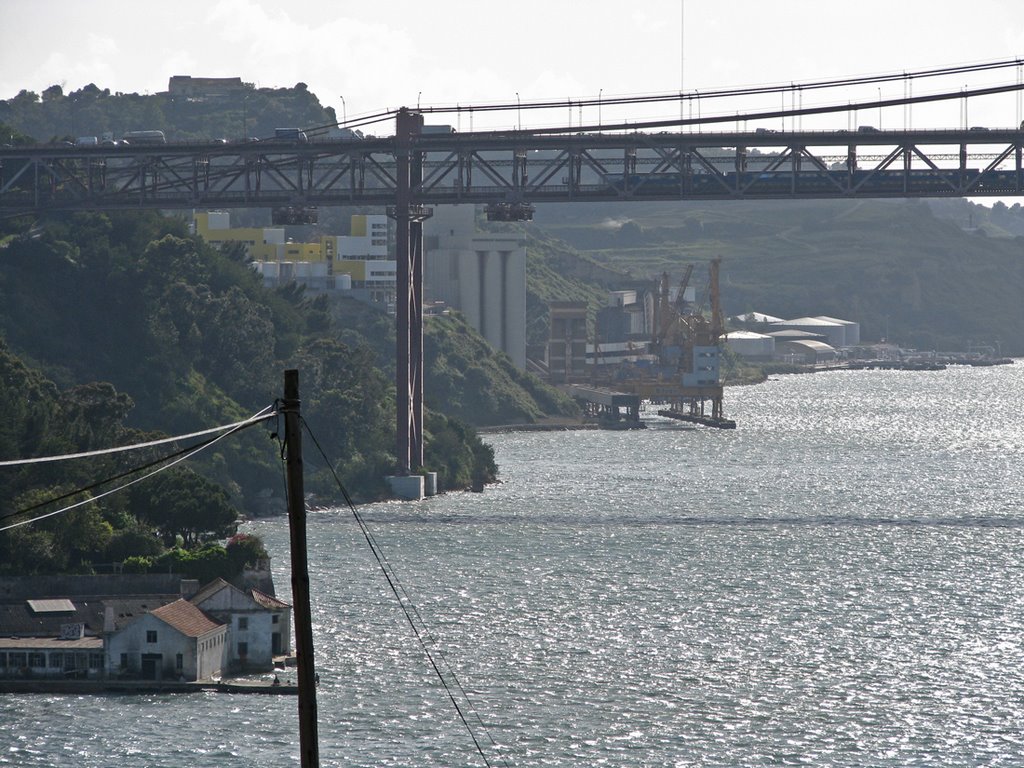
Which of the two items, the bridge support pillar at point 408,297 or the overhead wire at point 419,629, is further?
the bridge support pillar at point 408,297

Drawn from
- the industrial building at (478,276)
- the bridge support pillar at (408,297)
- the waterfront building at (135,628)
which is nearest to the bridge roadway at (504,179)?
the bridge support pillar at (408,297)

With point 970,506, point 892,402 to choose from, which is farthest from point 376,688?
point 892,402

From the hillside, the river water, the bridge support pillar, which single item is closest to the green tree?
the river water

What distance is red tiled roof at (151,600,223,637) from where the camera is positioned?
167 feet

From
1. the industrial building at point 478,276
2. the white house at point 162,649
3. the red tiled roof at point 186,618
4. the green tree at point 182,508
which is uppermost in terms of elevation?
the industrial building at point 478,276

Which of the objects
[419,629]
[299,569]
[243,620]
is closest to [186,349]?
[419,629]

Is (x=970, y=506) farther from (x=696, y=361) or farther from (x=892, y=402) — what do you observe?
(x=892, y=402)

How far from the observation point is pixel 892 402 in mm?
185750

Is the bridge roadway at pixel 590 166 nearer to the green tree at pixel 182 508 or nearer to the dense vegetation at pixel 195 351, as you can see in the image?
the dense vegetation at pixel 195 351

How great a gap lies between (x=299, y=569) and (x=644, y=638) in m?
36.8

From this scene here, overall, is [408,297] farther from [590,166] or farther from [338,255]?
[338,255]

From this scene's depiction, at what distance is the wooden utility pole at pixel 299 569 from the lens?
66.1 feet

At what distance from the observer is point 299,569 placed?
20.5 metres

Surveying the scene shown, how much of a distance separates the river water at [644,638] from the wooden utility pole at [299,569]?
71.9ft
